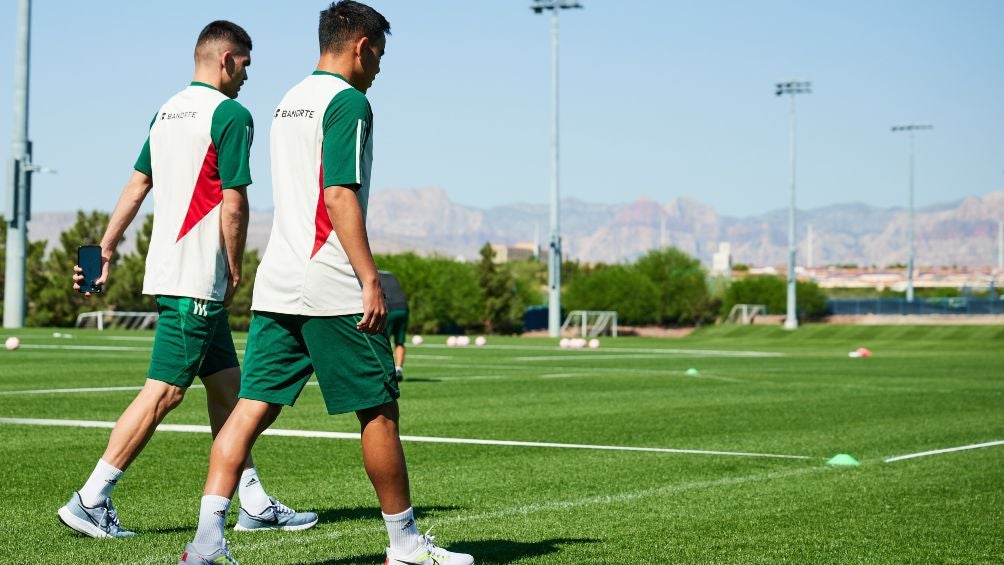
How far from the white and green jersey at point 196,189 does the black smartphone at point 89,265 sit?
2.08 ft

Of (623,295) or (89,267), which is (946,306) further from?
(89,267)

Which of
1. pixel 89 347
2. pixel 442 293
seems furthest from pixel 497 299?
pixel 89 347

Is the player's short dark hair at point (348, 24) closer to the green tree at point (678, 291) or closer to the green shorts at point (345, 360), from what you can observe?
the green shorts at point (345, 360)

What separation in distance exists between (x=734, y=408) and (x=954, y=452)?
4.05 meters

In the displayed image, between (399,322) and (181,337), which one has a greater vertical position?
(181,337)

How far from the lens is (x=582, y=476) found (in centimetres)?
848

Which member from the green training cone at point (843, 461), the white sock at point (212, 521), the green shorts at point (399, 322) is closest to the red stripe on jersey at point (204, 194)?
the white sock at point (212, 521)

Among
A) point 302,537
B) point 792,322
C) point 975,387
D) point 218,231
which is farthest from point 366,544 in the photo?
point 792,322

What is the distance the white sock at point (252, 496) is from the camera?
621 centimetres

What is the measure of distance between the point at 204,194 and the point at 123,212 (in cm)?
69

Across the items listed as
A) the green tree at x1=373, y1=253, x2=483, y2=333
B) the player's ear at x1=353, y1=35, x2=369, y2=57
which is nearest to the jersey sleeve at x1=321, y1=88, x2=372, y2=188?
the player's ear at x1=353, y1=35, x2=369, y2=57

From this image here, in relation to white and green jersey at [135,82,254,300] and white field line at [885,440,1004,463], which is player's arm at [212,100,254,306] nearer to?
white and green jersey at [135,82,254,300]

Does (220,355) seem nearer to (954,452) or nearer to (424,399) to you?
(954,452)

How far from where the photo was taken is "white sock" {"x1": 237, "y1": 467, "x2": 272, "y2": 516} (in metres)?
6.21
